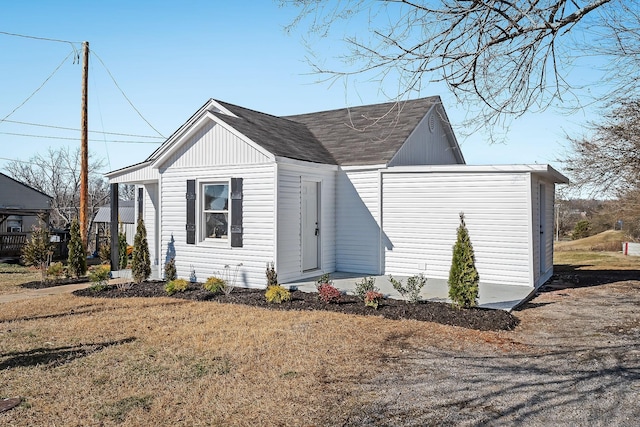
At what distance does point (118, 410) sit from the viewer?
404 centimetres

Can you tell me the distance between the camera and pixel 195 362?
5352 mm

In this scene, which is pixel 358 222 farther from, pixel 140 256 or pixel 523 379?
pixel 523 379

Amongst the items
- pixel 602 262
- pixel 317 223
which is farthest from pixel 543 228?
pixel 602 262

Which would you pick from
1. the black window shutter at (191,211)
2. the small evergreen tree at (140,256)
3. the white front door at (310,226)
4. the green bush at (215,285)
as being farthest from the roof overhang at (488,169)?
the small evergreen tree at (140,256)

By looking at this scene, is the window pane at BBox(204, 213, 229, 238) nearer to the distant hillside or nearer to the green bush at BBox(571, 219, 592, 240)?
the distant hillside

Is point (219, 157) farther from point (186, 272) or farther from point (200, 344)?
point (200, 344)

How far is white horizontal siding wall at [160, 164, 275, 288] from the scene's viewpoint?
33.2 ft

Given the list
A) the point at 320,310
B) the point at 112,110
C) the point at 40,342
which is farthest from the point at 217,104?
the point at 112,110

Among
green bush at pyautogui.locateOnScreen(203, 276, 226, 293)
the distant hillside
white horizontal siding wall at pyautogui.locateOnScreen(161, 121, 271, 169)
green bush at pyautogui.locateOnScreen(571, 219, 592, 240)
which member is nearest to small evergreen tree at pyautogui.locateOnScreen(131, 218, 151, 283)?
white horizontal siding wall at pyautogui.locateOnScreen(161, 121, 271, 169)

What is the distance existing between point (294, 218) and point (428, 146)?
20.3 feet

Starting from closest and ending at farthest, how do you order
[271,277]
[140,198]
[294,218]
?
[271,277]
[294,218]
[140,198]

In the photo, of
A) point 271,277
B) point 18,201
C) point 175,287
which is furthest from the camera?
point 18,201

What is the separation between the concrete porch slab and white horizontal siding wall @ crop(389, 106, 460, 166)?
10.5 feet

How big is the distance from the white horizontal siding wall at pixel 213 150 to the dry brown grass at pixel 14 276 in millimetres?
5122
